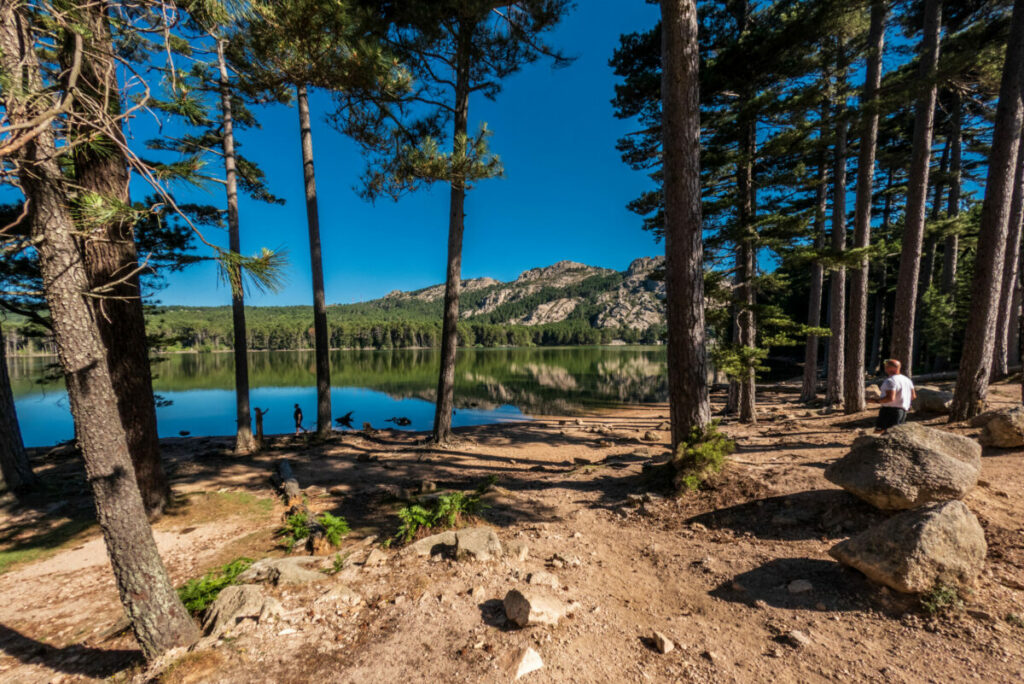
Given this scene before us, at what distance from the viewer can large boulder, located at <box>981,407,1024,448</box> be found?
15.6 feet

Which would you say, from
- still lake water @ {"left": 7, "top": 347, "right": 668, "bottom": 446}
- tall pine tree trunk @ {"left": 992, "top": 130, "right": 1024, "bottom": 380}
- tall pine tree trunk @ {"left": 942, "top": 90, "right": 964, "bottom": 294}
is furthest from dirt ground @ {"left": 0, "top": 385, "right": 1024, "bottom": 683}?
tall pine tree trunk @ {"left": 942, "top": 90, "right": 964, "bottom": 294}

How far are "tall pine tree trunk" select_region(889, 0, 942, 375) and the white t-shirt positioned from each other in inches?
130

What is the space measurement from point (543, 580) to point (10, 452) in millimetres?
10043

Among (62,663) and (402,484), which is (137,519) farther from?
(402,484)

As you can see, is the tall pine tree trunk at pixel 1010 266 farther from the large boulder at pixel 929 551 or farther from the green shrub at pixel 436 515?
the green shrub at pixel 436 515

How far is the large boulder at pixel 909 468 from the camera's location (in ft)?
11.1

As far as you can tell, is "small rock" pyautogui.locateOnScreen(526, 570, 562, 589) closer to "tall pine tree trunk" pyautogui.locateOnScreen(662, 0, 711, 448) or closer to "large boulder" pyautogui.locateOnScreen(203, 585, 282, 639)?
"large boulder" pyautogui.locateOnScreen(203, 585, 282, 639)

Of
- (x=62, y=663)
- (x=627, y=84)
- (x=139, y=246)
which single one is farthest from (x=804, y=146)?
(x=139, y=246)

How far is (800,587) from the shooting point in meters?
2.98

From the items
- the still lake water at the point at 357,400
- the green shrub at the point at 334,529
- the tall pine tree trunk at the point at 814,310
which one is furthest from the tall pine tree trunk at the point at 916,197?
the still lake water at the point at 357,400

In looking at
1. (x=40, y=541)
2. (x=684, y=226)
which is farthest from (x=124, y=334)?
(x=684, y=226)

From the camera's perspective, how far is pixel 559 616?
2836mm

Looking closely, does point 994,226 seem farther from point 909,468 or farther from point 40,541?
point 40,541

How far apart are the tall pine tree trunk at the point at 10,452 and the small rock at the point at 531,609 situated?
380 inches
